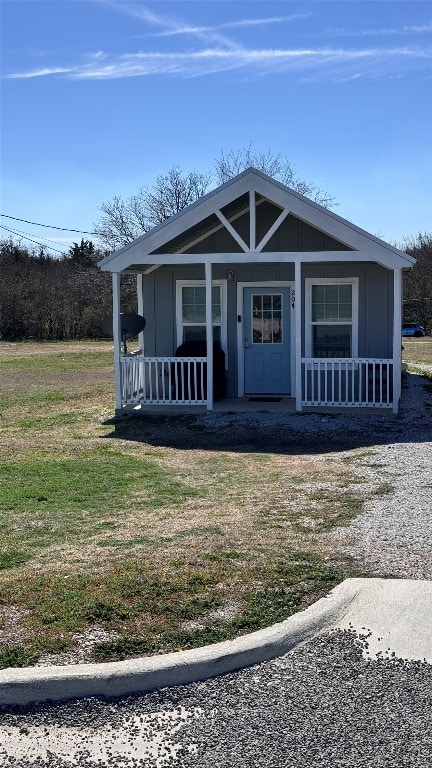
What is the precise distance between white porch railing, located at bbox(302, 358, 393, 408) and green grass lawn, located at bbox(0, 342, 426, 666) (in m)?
2.26

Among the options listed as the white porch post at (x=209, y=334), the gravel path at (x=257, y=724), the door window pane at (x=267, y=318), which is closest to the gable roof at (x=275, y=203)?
the white porch post at (x=209, y=334)

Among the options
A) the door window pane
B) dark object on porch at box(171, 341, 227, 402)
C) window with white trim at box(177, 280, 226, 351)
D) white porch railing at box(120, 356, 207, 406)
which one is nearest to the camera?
white porch railing at box(120, 356, 207, 406)

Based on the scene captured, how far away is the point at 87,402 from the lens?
650 inches

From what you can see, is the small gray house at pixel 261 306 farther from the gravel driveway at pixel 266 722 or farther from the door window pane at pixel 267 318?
the gravel driveway at pixel 266 722

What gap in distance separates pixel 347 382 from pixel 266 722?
10375 millimetres

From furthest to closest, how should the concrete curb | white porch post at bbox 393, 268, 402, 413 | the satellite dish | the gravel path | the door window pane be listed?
the door window pane, the satellite dish, white porch post at bbox 393, 268, 402, 413, the concrete curb, the gravel path

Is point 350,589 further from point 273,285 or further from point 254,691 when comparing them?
point 273,285

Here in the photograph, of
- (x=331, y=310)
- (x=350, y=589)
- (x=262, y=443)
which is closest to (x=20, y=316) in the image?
(x=331, y=310)

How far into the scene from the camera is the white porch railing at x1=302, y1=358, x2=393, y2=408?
13.6 m

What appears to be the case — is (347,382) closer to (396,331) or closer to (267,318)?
(396,331)

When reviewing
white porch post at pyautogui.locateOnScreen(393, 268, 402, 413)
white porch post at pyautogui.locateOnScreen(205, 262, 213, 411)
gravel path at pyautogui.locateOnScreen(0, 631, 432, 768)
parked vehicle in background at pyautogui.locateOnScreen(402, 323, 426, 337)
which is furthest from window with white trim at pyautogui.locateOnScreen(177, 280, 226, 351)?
parked vehicle in background at pyautogui.locateOnScreen(402, 323, 426, 337)

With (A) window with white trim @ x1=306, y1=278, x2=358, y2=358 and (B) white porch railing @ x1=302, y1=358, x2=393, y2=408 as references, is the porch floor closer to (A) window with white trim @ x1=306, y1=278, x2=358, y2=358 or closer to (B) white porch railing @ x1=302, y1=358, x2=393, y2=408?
(B) white porch railing @ x1=302, y1=358, x2=393, y2=408

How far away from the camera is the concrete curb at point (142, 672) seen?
407cm

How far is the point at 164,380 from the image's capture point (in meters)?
15.3
